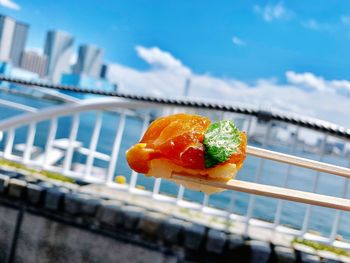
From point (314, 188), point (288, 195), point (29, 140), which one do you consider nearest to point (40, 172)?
point (29, 140)

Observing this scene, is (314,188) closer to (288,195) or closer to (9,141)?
(288,195)

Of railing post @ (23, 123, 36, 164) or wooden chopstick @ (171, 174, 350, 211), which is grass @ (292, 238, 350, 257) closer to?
wooden chopstick @ (171, 174, 350, 211)

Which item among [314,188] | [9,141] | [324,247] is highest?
[314,188]

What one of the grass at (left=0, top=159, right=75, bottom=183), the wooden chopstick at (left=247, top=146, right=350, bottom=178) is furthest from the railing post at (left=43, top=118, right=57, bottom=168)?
the wooden chopstick at (left=247, top=146, right=350, bottom=178)

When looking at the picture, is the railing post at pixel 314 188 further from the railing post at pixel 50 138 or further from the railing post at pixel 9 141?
the railing post at pixel 9 141

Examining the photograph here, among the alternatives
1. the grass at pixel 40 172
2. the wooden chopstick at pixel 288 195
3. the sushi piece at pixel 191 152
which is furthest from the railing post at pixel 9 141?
the wooden chopstick at pixel 288 195

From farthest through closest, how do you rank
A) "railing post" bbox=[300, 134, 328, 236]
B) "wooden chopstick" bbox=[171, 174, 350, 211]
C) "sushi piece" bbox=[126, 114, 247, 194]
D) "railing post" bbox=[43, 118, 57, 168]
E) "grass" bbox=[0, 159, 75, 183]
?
1. "grass" bbox=[0, 159, 75, 183]
2. "railing post" bbox=[43, 118, 57, 168]
3. "railing post" bbox=[300, 134, 328, 236]
4. "sushi piece" bbox=[126, 114, 247, 194]
5. "wooden chopstick" bbox=[171, 174, 350, 211]

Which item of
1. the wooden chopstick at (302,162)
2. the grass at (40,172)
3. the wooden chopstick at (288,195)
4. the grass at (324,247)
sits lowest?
the grass at (324,247)

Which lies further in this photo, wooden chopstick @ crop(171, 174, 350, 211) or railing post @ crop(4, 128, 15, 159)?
railing post @ crop(4, 128, 15, 159)

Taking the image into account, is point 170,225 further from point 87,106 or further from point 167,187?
point 167,187
